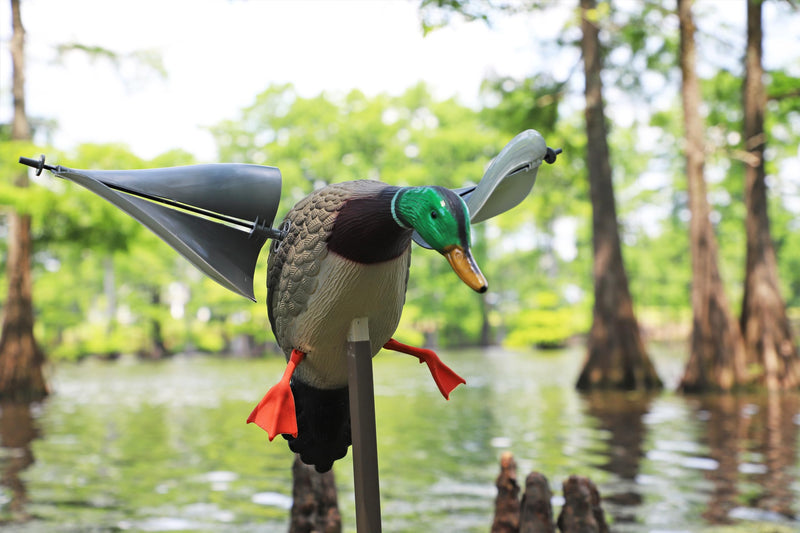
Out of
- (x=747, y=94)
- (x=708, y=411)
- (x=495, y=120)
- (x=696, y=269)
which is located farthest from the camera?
(x=495, y=120)

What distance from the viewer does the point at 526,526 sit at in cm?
341

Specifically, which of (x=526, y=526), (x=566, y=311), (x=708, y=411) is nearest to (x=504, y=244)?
(x=566, y=311)

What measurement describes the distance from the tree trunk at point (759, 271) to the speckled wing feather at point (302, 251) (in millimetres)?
11014

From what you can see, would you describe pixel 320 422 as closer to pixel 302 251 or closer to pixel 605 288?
pixel 302 251

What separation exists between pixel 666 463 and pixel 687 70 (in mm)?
8081

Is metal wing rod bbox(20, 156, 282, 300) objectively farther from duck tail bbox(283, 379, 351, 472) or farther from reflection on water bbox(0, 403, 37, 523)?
reflection on water bbox(0, 403, 37, 523)

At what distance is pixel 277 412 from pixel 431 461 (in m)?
5.24

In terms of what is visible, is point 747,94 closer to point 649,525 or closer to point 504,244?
point 649,525

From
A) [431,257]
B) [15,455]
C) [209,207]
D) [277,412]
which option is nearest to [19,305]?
[15,455]

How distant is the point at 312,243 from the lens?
195 centimetres

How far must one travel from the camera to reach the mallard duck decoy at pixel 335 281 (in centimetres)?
165

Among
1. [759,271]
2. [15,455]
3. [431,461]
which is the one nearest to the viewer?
[431,461]

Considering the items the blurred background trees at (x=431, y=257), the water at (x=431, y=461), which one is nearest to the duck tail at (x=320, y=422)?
the water at (x=431, y=461)

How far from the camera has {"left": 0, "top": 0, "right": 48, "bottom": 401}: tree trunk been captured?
1259 centimetres
